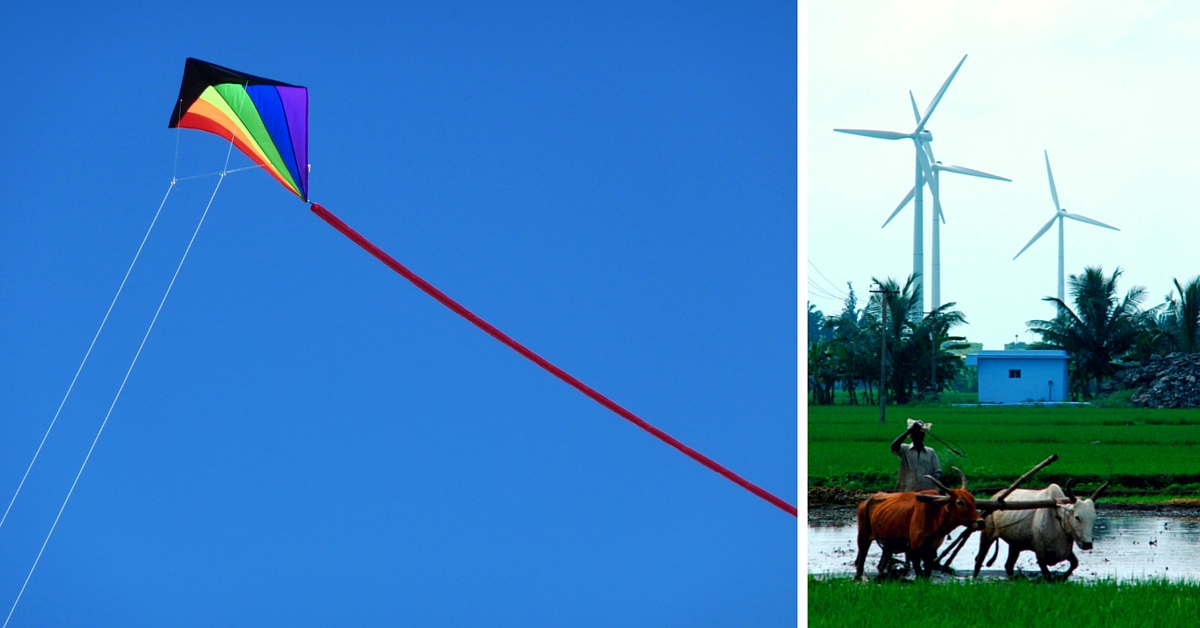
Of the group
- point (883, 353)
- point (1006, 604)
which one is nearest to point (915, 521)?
point (1006, 604)

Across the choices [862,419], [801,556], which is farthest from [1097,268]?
[801,556]

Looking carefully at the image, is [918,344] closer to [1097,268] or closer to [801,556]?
[1097,268]

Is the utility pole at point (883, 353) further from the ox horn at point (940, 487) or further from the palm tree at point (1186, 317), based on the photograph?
the palm tree at point (1186, 317)

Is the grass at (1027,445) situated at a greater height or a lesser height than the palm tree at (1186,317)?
lesser

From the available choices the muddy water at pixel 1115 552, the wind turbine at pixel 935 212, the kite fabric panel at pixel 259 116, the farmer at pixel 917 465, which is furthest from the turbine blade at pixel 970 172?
the kite fabric panel at pixel 259 116

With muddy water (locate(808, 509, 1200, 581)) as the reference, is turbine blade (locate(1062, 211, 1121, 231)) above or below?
above

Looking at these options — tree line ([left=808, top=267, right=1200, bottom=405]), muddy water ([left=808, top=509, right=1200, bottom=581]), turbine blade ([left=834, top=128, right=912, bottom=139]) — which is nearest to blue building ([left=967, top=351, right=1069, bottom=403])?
tree line ([left=808, top=267, right=1200, bottom=405])

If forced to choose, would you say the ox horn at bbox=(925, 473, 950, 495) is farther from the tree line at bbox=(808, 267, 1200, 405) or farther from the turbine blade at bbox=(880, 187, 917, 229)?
the turbine blade at bbox=(880, 187, 917, 229)

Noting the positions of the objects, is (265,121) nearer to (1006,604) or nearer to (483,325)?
(483,325)
